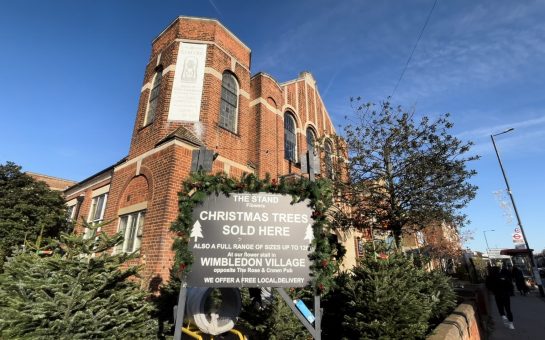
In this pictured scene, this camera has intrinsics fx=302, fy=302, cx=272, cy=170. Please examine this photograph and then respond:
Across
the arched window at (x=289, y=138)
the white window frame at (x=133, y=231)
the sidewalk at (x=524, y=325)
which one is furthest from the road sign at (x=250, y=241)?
the arched window at (x=289, y=138)

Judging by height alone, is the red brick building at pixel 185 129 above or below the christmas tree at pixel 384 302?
above

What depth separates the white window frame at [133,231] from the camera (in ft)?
31.2

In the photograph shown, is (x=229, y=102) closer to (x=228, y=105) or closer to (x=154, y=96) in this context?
(x=228, y=105)

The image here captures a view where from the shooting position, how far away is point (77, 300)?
3.89 metres

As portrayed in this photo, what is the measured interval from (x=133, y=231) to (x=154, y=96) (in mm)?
5639

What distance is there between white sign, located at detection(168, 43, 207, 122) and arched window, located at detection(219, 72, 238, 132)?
3.69ft

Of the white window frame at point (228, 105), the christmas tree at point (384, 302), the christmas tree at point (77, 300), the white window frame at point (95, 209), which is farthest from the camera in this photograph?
the white window frame at point (95, 209)

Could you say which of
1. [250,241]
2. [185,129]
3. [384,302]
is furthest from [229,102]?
[384,302]

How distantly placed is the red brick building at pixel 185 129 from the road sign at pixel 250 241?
4897 millimetres

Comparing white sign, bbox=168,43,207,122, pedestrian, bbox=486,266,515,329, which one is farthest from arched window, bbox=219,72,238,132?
pedestrian, bbox=486,266,515,329

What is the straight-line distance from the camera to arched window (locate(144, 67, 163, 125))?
12031 millimetres

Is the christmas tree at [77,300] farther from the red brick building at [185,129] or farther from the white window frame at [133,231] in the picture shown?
the white window frame at [133,231]

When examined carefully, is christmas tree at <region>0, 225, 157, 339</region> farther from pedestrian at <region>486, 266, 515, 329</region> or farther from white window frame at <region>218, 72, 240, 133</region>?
pedestrian at <region>486, 266, 515, 329</region>

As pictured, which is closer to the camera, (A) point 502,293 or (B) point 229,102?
(A) point 502,293
